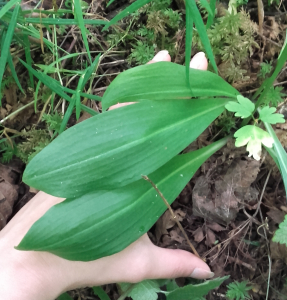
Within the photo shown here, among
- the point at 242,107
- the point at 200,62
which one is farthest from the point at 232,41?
the point at 242,107

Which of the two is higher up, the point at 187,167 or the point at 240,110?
the point at 240,110

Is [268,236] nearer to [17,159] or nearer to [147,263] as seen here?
[147,263]

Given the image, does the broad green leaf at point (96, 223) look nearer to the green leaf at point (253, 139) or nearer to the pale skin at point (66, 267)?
the pale skin at point (66, 267)

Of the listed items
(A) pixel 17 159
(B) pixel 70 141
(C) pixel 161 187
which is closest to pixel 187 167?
(C) pixel 161 187

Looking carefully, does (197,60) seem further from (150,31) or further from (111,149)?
(111,149)

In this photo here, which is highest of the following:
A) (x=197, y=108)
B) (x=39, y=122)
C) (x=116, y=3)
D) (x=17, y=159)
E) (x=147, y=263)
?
(x=116, y=3)

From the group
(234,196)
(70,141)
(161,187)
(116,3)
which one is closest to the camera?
(70,141)

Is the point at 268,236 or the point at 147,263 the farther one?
the point at 268,236

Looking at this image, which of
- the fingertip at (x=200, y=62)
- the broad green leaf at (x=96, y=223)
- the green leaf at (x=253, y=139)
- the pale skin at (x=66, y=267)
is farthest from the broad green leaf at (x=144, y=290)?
the fingertip at (x=200, y=62)
